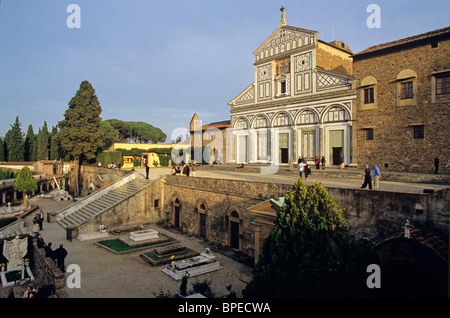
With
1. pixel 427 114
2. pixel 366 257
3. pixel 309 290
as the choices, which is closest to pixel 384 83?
pixel 427 114

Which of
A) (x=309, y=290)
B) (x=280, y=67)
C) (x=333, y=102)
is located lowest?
(x=309, y=290)

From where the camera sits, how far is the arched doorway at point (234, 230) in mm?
15889

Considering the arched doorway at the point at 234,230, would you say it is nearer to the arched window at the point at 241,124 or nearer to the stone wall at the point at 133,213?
the stone wall at the point at 133,213

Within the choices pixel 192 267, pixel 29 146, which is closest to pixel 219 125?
pixel 192 267

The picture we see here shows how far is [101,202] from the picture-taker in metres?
22.9

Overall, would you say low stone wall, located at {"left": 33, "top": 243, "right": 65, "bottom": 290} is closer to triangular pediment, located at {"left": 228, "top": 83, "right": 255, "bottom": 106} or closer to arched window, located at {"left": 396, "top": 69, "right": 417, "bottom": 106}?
arched window, located at {"left": 396, "top": 69, "right": 417, "bottom": 106}

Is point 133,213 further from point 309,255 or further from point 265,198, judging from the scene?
point 309,255

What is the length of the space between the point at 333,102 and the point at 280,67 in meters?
6.84

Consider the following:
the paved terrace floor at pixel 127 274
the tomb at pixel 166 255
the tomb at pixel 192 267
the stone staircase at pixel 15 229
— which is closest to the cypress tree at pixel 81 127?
the stone staircase at pixel 15 229

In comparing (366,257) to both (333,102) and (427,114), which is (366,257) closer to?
(427,114)

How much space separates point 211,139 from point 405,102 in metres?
22.4

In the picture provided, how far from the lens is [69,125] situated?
35094mm

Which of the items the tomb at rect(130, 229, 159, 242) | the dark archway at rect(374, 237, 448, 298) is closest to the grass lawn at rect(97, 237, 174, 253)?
the tomb at rect(130, 229, 159, 242)
